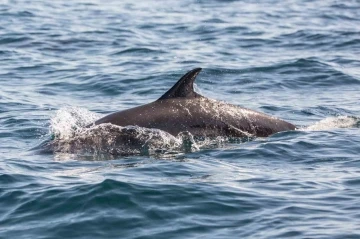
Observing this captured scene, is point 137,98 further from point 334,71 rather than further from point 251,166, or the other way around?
point 251,166

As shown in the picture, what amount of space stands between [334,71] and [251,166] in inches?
389

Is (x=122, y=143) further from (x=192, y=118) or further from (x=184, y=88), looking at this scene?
(x=184, y=88)

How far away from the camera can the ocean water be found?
10.3 metres

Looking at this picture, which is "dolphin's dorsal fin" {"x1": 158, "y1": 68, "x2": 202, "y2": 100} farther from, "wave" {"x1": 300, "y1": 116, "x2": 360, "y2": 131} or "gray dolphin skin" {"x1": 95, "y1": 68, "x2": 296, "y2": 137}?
"wave" {"x1": 300, "y1": 116, "x2": 360, "y2": 131}

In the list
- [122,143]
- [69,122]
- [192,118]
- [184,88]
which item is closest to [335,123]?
[192,118]

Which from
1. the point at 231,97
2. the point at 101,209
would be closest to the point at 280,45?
the point at 231,97

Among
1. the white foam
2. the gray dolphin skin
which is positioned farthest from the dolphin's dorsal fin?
the white foam

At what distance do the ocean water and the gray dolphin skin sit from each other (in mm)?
211

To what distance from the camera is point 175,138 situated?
13.9 meters

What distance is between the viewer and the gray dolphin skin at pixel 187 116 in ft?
45.8

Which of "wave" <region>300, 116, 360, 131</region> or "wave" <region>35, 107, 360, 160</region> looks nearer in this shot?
"wave" <region>35, 107, 360, 160</region>

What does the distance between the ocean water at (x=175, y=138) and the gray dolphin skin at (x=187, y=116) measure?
0.21 metres

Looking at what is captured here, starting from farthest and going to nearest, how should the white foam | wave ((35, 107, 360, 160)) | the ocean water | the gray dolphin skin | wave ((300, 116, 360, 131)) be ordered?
1. wave ((300, 116, 360, 131))
2. the white foam
3. the gray dolphin skin
4. wave ((35, 107, 360, 160))
5. the ocean water

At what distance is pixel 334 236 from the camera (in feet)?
31.2
